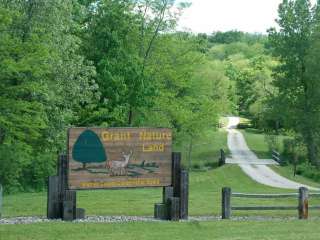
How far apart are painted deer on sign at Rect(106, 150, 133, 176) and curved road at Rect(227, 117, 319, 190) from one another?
1668 cm

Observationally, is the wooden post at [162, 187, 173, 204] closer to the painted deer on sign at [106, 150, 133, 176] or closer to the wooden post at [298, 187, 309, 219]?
the painted deer on sign at [106, 150, 133, 176]

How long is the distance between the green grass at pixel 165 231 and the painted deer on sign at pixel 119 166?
1607mm

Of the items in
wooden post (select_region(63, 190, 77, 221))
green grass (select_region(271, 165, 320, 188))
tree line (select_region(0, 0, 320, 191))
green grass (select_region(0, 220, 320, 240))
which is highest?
tree line (select_region(0, 0, 320, 191))

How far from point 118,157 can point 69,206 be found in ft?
5.49

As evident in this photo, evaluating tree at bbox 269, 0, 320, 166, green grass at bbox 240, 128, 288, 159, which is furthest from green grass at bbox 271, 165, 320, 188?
green grass at bbox 240, 128, 288, 159

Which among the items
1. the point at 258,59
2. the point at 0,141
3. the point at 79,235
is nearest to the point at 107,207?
Result: the point at 79,235

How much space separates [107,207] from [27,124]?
18.5 ft

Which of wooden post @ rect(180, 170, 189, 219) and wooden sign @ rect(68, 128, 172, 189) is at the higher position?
wooden sign @ rect(68, 128, 172, 189)

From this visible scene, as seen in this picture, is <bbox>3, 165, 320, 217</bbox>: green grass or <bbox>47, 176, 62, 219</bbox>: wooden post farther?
<bbox>3, 165, 320, 217</bbox>: green grass

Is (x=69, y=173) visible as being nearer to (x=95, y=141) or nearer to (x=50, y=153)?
(x=95, y=141)

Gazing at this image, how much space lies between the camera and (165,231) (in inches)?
482

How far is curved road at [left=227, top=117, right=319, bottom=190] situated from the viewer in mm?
32031

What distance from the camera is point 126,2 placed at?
116 feet

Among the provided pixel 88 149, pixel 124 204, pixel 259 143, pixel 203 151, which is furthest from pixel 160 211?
pixel 259 143
